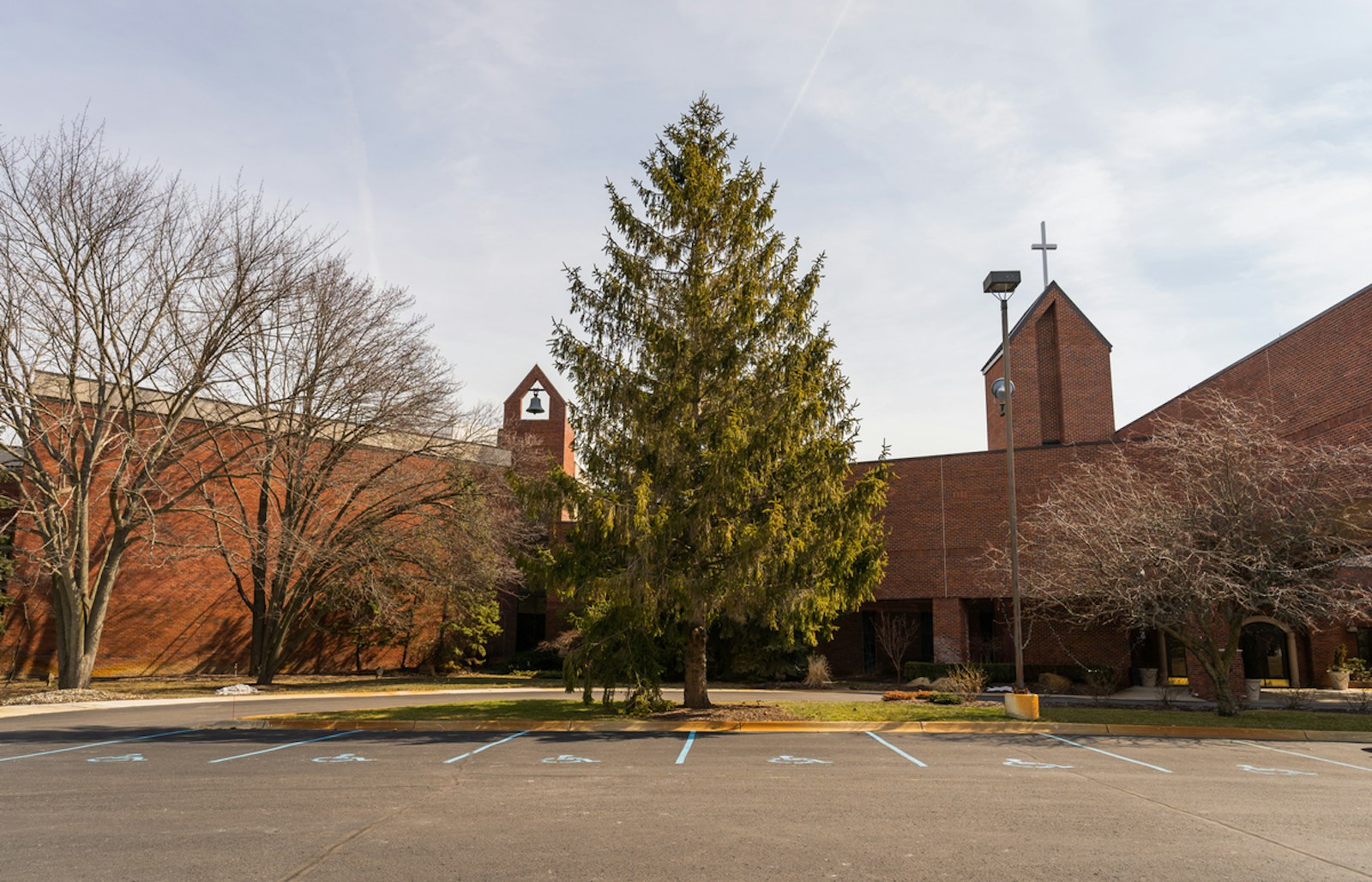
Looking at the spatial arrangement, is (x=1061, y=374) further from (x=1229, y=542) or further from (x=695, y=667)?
(x=695, y=667)

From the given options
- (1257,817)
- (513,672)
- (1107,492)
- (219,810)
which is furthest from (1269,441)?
(513,672)

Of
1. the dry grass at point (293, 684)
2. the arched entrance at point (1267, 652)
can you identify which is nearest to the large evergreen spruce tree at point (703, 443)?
the dry grass at point (293, 684)

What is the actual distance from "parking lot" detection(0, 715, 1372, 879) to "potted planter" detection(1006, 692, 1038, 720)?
2.79 m

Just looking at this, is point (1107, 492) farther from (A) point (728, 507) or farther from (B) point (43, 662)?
(B) point (43, 662)

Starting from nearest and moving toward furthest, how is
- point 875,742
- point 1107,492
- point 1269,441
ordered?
point 875,742
point 1269,441
point 1107,492

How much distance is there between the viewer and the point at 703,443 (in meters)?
16.6

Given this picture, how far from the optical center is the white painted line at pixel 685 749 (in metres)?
11.8

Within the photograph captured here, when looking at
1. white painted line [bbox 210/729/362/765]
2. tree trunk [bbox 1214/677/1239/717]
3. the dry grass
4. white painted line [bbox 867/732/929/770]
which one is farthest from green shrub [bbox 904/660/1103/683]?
white painted line [bbox 210/729/362/765]

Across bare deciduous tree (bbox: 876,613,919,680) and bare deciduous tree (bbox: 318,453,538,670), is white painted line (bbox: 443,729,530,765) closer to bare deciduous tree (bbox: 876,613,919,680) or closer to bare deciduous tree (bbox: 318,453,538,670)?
bare deciduous tree (bbox: 318,453,538,670)

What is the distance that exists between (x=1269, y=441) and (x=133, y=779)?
63.6 ft

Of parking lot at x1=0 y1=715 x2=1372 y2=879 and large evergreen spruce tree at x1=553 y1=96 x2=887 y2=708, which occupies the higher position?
large evergreen spruce tree at x1=553 y1=96 x2=887 y2=708

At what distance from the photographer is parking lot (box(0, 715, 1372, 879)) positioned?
21.3ft

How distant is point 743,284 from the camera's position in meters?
17.2

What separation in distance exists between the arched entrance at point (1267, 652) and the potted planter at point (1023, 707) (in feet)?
63.0
